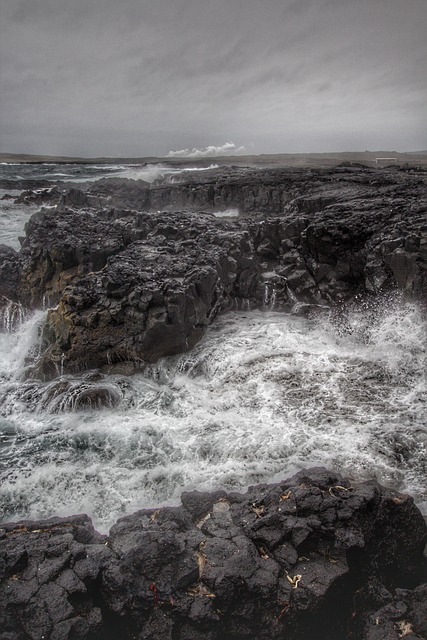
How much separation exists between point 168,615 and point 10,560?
199cm

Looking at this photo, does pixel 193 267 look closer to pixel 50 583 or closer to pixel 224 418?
pixel 224 418

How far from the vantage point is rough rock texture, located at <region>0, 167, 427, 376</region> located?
11.0m

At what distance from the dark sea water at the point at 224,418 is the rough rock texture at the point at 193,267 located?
32.5 inches

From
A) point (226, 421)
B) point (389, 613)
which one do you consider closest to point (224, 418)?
point (226, 421)

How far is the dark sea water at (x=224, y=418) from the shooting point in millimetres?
7188

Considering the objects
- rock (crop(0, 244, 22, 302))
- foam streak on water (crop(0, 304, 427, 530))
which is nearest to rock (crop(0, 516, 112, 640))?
foam streak on water (crop(0, 304, 427, 530))

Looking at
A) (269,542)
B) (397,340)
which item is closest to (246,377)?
(397,340)

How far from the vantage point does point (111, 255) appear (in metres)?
14.2

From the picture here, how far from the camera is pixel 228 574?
4.71 m

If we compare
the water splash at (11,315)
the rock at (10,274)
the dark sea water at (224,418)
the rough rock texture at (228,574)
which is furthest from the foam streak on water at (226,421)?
the rock at (10,274)

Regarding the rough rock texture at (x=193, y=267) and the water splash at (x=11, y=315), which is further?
the water splash at (x=11, y=315)

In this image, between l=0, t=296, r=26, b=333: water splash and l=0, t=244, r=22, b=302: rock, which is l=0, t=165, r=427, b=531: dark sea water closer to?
l=0, t=296, r=26, b=333: water splash

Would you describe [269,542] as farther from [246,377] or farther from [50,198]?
[50,198]

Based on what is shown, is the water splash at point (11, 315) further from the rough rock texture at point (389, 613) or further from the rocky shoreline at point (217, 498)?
the rough rock texture at point (389, 613)
